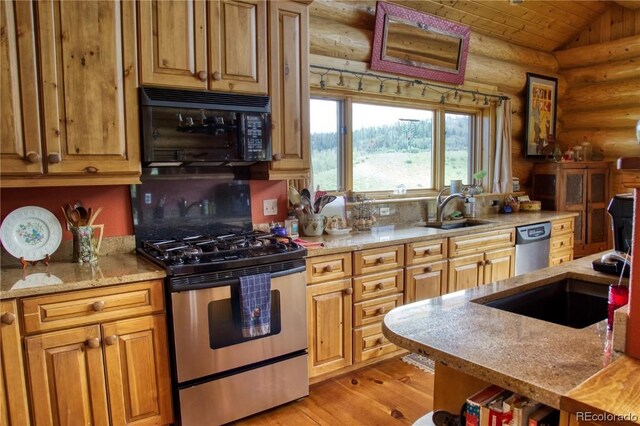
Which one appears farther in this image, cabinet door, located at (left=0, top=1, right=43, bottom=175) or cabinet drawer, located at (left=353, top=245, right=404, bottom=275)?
cabinet drawer, located at (left=353, top=245, right=404, bottom=275)

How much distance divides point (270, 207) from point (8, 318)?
167 cm

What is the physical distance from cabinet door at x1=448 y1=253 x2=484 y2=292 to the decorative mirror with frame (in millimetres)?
1619

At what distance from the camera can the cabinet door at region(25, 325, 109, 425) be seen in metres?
1.90

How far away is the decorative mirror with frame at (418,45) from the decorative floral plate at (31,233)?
2505mm

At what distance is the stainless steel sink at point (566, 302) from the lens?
5.71 feet

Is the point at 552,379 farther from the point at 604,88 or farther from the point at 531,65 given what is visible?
the point at 604,88

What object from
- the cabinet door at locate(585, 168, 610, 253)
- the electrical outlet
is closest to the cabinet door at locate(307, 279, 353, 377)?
the electrical outlet

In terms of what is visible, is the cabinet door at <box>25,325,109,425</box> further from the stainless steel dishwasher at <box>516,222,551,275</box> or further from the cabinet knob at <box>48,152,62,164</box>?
the stainless steel dishwasher at <box>516,222,551,275</box>

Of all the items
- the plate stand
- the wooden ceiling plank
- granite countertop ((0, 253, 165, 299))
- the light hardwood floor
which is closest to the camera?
granite countertop ((0, 253, 165, 299))

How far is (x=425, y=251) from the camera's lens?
10.4 feet

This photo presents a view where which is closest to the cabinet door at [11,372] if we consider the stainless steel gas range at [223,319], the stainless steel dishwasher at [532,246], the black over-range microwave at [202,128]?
the stainless steel gas range at [223,319]

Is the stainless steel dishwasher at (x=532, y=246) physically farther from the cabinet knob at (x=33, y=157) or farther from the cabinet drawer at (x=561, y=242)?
the cabinet knob at (x=33, y=157)

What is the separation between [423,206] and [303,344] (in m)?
1.95

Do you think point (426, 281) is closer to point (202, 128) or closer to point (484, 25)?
point (202, 128)
